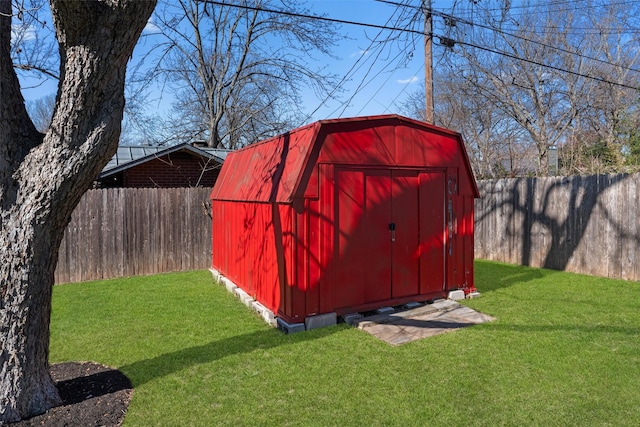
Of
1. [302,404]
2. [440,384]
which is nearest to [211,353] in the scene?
[302,404]

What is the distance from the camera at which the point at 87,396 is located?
359cm

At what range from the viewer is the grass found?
130 inches

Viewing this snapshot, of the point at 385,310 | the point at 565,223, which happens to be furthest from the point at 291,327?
the point at 565,223

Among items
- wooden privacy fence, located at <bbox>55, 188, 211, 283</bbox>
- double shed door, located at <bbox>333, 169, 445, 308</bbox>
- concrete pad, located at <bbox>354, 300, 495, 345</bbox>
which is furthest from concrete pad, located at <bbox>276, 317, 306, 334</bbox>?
wooden privacy fence, located at <bbox>55, 188, 211, 283</bbox>

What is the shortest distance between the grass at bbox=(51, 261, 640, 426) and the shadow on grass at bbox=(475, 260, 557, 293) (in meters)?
0.88

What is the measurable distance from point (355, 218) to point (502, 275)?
4.31 m

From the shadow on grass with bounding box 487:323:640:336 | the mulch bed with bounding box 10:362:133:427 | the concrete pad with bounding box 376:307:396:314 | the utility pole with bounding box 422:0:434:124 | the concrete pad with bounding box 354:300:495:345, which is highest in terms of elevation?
the utility pole with bounding box 422:0:434:124

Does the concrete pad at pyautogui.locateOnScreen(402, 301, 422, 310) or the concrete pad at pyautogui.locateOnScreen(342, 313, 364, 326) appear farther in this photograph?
the concrete pad at pyautogui.locateOnScreen(402, 301, 422, 310)

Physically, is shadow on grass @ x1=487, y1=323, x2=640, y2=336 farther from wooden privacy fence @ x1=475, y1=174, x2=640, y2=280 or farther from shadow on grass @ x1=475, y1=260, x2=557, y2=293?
wooden privacy fence @ x1=475, y1=174, x2=640, y2=280

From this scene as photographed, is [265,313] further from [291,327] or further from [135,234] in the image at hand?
[135,234]

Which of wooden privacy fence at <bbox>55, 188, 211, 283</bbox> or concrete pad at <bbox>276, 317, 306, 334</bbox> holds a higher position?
wooden privacy fence at <bbox>55, 188, 211, 283</bbox>

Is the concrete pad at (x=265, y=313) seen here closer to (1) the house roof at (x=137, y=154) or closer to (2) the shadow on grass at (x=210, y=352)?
(2) the shadow on grass at (x=210, y=352)

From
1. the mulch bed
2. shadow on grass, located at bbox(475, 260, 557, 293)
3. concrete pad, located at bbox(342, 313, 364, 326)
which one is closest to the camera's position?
the mulch bed

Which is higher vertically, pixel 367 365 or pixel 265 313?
pixel 265 313
